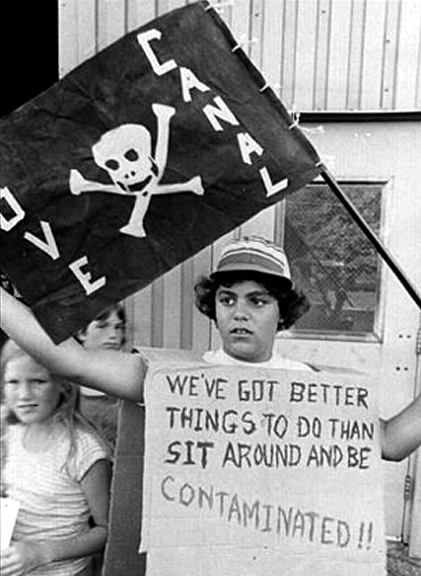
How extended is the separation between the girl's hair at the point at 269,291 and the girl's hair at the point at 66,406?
44 centimetres

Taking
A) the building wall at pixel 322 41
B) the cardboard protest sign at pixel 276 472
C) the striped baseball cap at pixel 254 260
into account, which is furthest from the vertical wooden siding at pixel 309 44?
the cardboard protest sign at pixel 276 472

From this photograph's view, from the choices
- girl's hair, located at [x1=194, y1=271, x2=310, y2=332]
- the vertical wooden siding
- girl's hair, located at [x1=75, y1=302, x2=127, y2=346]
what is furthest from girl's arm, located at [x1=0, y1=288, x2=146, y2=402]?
the vertical wooden siding

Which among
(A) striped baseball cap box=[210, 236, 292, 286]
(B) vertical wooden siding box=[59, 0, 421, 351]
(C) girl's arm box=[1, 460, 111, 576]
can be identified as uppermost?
(B) vertical wooden siding box=[59, 0, 421, 351]

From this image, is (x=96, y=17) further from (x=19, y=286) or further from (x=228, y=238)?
(x=19, y=286)

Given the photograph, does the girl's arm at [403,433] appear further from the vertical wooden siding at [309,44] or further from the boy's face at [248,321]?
the vertical wooden siding at [309,44]

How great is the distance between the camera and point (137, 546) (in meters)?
1.71

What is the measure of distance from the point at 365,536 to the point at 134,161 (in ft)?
3.53

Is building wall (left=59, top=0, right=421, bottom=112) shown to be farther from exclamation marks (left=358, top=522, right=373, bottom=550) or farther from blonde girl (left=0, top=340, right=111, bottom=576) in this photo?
exclamation marks (left=358, top=522, right=373, bottom=550)

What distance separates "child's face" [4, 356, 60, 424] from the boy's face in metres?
0.46

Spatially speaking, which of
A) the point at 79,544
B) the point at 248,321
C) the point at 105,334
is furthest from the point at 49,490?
the point at 248,321

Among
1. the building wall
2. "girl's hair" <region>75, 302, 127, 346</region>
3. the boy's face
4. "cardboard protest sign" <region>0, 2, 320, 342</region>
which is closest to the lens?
"cardboard protest sign" <region>0, 2, 320, 342</region>

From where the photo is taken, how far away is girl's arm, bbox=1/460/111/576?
5.23 feet

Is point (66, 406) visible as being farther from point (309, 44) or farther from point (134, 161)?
point (309, 44)

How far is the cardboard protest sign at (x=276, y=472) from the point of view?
168cm
